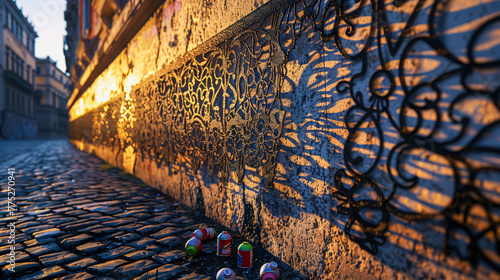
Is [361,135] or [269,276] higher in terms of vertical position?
[361,135]

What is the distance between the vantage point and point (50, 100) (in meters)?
45.1

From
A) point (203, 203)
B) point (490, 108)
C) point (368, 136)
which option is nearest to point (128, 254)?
point (203, 203)

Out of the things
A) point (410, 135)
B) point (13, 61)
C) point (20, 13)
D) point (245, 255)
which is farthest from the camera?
point (20, 13)

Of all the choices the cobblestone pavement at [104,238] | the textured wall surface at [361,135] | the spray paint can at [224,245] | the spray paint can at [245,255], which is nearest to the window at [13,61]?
the cobblestone pavement at [104,238]

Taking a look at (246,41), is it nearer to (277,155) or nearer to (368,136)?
(277,155)

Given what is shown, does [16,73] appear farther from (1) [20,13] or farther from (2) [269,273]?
(2) [269,273]

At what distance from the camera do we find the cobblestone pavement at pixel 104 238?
192 cm

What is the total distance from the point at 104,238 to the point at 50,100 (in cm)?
5376

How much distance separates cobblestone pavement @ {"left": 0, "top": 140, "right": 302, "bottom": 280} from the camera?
1921 millimetres

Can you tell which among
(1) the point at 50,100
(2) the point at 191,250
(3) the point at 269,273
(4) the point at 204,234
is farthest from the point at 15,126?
(3) the point at 269,273

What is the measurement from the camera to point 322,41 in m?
1.78

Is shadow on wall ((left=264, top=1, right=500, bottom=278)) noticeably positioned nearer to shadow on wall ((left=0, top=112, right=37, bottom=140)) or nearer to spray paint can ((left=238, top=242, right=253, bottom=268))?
spray paint can ((left=238, top=242, right=253, bottom=268))

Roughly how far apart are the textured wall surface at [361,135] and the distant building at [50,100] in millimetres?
44417

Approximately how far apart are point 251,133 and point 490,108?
1691 millimetres
